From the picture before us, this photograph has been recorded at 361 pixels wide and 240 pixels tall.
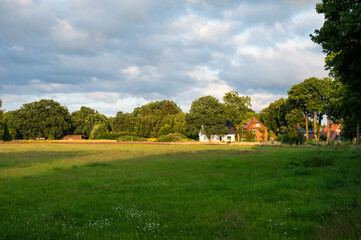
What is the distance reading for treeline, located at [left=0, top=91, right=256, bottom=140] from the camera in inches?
3526

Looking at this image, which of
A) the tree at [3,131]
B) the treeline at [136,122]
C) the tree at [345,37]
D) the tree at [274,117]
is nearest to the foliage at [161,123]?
the treeline at [136,122]

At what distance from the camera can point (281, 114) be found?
9844cm

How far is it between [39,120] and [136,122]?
39178 mm

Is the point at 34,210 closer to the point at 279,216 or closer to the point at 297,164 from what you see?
the point at 279,216

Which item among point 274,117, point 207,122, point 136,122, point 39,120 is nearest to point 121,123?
point 136,122

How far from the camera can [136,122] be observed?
11656 cm

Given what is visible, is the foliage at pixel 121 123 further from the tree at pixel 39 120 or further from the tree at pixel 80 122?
the tree at pixel 39 120

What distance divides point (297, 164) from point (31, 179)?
703 inches

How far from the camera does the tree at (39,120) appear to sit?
111m

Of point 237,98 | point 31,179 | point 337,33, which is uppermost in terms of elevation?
point 237,98

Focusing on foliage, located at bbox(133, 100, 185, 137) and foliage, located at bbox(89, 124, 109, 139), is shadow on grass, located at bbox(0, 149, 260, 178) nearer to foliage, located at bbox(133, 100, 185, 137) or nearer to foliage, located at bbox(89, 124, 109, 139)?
foliage, located at bbox(133, 100, 185, 137)

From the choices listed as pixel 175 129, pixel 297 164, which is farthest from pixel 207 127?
pixel 297 164

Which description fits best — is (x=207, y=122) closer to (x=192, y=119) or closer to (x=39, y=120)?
(x=192, y=119)

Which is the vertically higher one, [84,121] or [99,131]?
[84,121]
